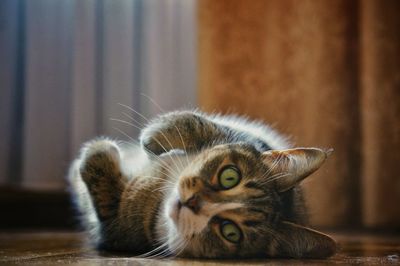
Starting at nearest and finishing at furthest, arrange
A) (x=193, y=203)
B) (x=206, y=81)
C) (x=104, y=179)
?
(x=193, y=203) < (x=104, y=179) < (x=206, y=81)

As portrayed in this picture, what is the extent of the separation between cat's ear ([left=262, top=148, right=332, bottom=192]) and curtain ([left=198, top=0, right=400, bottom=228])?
1.22m

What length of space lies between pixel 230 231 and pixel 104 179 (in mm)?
331

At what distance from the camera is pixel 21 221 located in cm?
235

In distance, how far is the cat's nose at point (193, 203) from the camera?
0.99 m

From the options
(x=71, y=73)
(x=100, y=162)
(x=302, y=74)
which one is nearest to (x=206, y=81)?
(x=302, y=74)

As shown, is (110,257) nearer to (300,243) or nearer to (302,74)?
(300,243)

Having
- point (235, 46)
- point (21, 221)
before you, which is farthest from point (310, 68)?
point (21, 221)

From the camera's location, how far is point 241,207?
3.34 ft

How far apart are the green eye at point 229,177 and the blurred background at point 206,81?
1230 millimetres

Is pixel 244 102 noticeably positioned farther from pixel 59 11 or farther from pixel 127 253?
pixel 127 253

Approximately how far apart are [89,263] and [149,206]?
199mm

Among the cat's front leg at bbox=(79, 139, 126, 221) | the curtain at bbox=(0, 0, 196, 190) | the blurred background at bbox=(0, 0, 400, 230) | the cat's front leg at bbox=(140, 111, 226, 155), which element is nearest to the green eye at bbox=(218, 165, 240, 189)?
the cat's front leg at bbox=(140, 111, 226, 155)

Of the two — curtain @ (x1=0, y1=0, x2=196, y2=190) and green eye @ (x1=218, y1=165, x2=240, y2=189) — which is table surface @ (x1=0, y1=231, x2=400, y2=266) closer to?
green eye @ (x1=218, y1=165, x2=240, y2=189)

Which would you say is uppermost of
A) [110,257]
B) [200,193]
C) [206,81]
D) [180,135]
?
[206,81]
